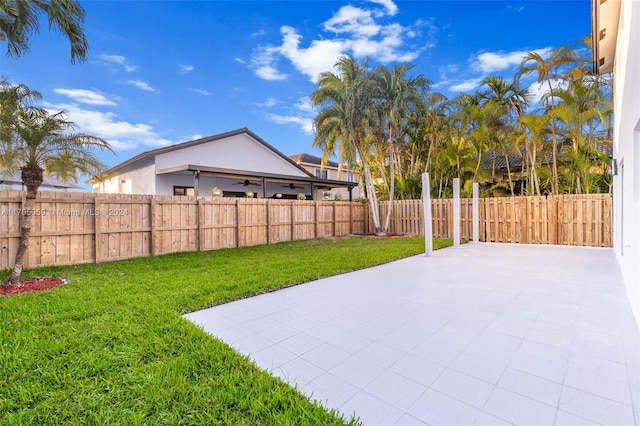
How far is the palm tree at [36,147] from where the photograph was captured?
16.7 ft

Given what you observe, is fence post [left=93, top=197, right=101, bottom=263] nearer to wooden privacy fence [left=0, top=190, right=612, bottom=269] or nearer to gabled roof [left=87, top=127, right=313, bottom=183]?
wooden privacy fence [left=0, top=190, right=612, bottom=269]

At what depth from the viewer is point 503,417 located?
6.12 feet

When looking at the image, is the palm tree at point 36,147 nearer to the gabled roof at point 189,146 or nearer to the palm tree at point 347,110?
the gabled roof at point 189,146

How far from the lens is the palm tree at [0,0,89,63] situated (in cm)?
508

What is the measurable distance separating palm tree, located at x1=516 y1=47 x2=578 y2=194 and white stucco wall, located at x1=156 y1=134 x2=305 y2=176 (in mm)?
11777

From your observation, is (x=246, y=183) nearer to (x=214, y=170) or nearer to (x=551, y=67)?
(x=214, y=170)

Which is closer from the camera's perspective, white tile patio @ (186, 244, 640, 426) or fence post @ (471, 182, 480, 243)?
white tile patio @ (186, 244, 640, 426)

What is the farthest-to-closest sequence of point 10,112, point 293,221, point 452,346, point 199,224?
point 293,221
point 199,224
point 10,112
point 452,346

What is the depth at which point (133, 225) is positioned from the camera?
7.80 metres

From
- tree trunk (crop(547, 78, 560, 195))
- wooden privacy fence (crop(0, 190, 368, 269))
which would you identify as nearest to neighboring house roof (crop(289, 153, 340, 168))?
wooden privacy fence (crop(0, 190, 368, 269))

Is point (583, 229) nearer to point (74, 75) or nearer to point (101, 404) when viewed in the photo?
point (101, 404)

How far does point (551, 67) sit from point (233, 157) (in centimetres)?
1360

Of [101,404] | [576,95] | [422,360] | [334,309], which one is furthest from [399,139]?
[101,404]

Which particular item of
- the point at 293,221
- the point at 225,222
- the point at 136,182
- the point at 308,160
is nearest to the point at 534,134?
the point at 293,221
